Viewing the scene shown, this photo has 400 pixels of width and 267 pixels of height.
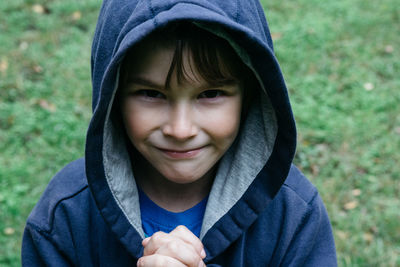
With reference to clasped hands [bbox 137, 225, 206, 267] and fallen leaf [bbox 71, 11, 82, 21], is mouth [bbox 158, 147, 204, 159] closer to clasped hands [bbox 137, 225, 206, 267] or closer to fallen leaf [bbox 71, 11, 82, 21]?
clasped hands [bbox 137, 225, 206, 267]

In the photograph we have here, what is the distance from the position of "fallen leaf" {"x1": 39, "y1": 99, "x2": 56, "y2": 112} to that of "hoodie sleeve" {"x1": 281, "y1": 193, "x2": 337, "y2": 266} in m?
2.35

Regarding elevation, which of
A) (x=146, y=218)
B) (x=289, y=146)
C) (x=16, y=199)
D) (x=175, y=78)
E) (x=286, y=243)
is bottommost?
(x=16, y=199)

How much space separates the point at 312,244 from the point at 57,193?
95cm

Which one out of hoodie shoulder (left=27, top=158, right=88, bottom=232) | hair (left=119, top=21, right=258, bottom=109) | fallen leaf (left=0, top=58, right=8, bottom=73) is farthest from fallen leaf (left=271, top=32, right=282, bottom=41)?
hair (left=119, top=21, right=258, bottom=109)

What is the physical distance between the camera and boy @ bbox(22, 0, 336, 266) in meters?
1.54

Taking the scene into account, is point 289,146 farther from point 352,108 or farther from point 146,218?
point 352,108

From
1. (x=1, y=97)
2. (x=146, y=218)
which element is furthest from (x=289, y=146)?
(x=1, y=97)

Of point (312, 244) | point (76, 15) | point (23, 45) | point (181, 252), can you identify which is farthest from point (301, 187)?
point (76, 15)

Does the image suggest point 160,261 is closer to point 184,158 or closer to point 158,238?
point 158,238

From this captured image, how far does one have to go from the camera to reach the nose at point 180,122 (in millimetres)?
1579

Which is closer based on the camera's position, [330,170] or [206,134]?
[206,134]

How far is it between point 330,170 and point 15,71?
2491 millimetres

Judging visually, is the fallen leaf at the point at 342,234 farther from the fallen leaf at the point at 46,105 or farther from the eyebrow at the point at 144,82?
the fallen leaf at the point at 46,105

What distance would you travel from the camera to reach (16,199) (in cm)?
311
